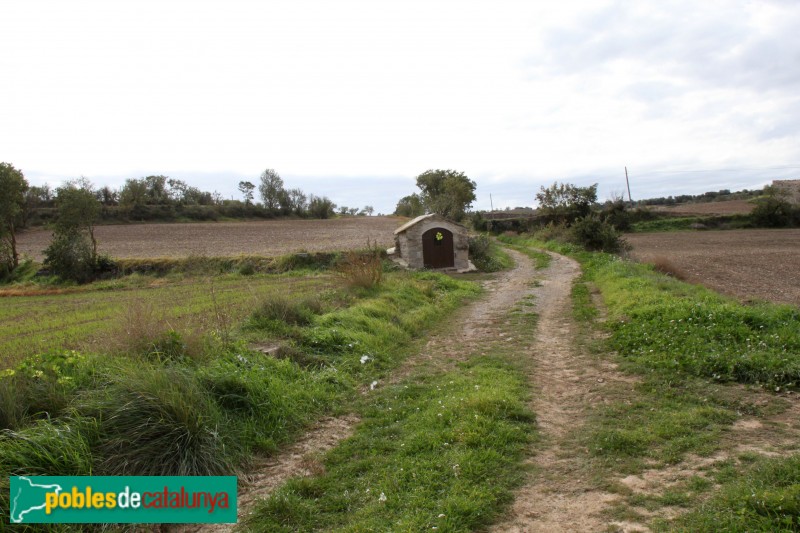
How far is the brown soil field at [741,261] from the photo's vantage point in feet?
49.5

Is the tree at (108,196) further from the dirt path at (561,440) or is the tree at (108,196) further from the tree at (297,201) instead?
the dirt path at (561,440)

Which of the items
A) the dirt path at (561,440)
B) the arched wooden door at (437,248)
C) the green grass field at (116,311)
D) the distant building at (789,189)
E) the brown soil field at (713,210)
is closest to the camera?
the dirt path at (561,440)

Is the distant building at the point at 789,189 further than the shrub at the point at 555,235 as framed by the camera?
Yes

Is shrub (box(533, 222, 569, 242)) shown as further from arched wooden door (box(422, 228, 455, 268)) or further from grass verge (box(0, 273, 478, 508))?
grass verge (box(0, 273, 478, 508))

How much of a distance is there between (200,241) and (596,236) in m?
33.3

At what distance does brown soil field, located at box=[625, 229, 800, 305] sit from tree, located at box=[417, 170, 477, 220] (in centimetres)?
1639

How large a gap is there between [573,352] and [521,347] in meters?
0.92

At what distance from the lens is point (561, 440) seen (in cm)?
479

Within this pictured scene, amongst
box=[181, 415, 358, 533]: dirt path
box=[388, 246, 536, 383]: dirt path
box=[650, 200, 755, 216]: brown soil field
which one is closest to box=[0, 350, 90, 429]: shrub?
box=[181, 415, 358, 533]: dirt path

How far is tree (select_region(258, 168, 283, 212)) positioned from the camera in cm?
8275

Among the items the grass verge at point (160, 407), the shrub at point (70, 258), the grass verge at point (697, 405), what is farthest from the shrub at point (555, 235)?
the shrub at point (70, 258)

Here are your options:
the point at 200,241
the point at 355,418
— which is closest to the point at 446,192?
the point at 200,241

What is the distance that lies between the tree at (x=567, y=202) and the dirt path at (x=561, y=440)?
113 ft

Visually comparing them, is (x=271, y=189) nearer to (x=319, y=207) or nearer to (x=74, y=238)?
(x=319, y=207)
